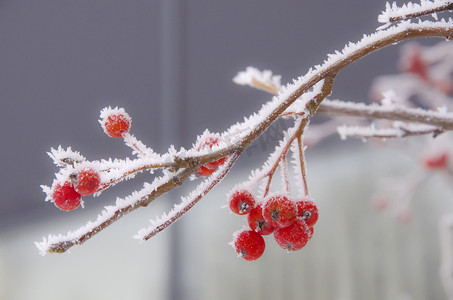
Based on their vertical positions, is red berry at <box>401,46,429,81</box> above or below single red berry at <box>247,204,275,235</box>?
above

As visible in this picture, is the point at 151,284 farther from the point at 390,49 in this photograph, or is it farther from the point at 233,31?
the point at 390,49

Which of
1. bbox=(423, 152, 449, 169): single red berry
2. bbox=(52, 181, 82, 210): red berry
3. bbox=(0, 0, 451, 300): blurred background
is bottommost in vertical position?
bbox=(52, 181, 82, 210): red berry

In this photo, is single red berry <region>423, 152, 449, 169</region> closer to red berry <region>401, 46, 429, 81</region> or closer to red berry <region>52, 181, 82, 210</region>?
red berry <region>401, 46, 429, 81</region>

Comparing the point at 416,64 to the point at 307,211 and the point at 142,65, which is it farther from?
the point at 142,65

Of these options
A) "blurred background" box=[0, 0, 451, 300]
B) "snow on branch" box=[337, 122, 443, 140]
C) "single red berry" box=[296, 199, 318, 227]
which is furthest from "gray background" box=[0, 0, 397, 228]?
"single red berry" box=[296, 199, 318, 227]

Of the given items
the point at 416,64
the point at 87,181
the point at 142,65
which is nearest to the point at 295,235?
the point at 87,181

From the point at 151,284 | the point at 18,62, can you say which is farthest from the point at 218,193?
the point at 18,62

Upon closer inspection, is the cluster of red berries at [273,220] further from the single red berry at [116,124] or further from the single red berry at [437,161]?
the single red berry at [437,161]

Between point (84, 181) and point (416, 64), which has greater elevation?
point (416, 64)
